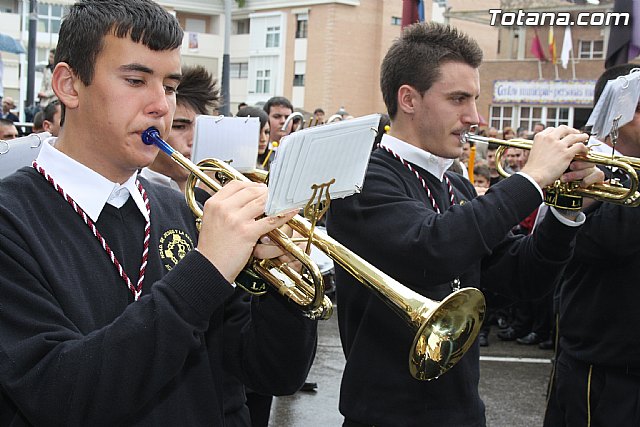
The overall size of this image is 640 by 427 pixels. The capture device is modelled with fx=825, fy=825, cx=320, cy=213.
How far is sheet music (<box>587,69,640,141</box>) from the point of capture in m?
3.62

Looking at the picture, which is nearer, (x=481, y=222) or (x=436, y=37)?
(x=481, y=222)

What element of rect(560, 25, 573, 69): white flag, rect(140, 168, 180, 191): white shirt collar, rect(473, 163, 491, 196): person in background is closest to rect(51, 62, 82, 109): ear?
rect(140, 168, 180, 191): white shirt collar

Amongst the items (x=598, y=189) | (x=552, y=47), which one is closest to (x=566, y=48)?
(x=552, y=47)

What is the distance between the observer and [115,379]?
71.7 inches

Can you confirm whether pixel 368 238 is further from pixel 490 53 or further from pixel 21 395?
pixel 490 53

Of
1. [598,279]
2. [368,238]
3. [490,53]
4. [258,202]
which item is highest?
[490,53]

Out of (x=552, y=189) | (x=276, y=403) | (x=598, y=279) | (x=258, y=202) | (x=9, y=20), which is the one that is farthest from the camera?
(x=9, y=20)

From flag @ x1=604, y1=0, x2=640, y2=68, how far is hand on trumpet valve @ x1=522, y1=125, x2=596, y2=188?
560 centimetres

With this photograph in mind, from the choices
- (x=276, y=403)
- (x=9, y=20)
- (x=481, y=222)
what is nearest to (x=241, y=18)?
(x=9, y=20)

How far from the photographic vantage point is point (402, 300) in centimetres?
232

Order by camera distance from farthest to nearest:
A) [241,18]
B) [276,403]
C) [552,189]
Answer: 1. [241,18]
2. [276,403]
3. [552,189]

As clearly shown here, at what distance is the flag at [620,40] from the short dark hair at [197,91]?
17.4 ft

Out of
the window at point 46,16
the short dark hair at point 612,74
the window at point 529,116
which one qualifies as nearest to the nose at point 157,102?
the short dark hair at point 612,74

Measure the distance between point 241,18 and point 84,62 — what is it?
46719mm
